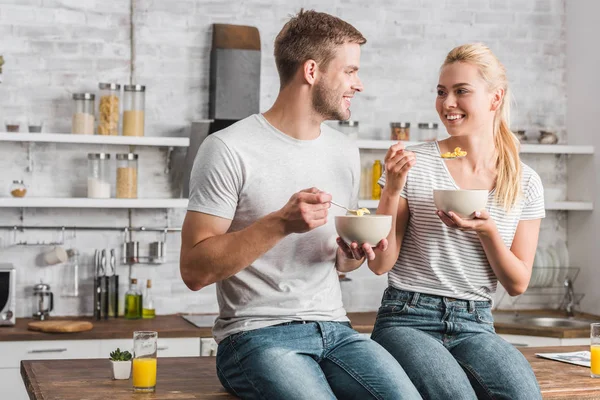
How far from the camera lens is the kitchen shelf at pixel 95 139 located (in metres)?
4.39

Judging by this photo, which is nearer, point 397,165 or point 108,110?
point 397,165

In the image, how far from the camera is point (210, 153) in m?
2.43

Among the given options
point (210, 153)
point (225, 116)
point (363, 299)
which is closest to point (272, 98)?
point (225, 116)

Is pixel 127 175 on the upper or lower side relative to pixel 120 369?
upper

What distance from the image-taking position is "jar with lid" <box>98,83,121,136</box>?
14.9ft

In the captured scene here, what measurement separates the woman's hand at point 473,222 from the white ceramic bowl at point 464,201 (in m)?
0.01

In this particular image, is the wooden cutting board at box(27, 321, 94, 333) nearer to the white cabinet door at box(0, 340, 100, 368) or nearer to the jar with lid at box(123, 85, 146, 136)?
the white cabinet door at box(0, 340, 100, 368)

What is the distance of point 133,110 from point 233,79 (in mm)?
549

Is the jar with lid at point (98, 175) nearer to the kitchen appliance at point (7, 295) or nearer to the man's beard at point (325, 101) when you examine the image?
the kitchen appliance at point (7, 295)

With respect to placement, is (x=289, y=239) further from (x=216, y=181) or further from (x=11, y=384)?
(x=11, y=384)

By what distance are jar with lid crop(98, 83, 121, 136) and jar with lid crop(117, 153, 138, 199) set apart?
0.14m

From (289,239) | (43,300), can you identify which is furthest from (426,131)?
(289,239)

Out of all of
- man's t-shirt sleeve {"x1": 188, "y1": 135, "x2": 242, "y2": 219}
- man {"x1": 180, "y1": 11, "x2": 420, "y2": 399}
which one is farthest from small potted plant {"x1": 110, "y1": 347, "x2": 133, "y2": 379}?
man's t-shirt sleeve {"x1": 188, "y1": 135, "x2": 242, "y2": 219}

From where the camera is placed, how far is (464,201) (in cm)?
253
